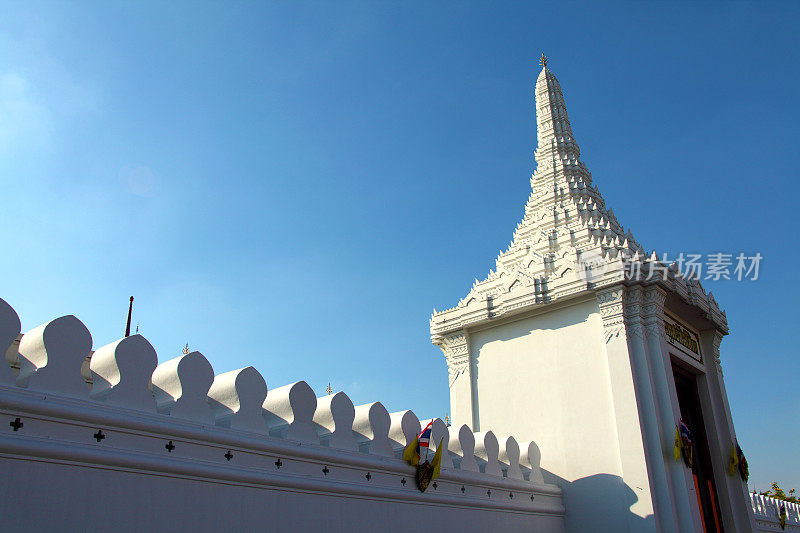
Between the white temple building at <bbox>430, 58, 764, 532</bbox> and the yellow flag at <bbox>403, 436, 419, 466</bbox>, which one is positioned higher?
the white temple building at <bbox>430, 58, 764, 532</bbox>

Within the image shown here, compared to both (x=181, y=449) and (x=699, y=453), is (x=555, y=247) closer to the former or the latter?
(x=699, y=453)

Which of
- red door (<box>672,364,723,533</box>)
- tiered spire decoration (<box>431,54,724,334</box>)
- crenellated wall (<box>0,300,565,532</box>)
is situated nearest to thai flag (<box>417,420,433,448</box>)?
crenellated wall (<box>0,300,565,532</box>)

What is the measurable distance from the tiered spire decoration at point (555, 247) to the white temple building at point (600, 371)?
0.13ft

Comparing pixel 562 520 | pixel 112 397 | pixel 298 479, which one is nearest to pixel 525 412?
pixel 562 520

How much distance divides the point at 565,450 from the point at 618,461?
1.17 m

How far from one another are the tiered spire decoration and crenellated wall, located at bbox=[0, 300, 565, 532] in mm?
5457

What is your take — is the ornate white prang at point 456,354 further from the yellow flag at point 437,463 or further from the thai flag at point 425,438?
the yellow flag at point 437,463

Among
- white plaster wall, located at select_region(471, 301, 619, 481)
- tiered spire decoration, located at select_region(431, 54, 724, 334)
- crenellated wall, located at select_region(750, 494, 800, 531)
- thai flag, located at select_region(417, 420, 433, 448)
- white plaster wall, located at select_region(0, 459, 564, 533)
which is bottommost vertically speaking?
white plaster wall, located at select_region(0, 459, 564, 533)

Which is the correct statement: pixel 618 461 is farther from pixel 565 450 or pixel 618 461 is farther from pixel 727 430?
pixel 727 430

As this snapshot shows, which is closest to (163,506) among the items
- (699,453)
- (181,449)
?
(181,449)

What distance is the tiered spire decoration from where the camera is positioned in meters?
13.8

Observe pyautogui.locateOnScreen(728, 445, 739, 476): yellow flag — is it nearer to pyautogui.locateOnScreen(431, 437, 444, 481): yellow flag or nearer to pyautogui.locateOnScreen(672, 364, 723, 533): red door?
pyautogui.locateOnScreen(672, 364, 723, 533): red door

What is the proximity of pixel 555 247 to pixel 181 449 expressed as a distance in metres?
11.7

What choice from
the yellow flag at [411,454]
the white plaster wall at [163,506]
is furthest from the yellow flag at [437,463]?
the white plaster wall at [163,506]
